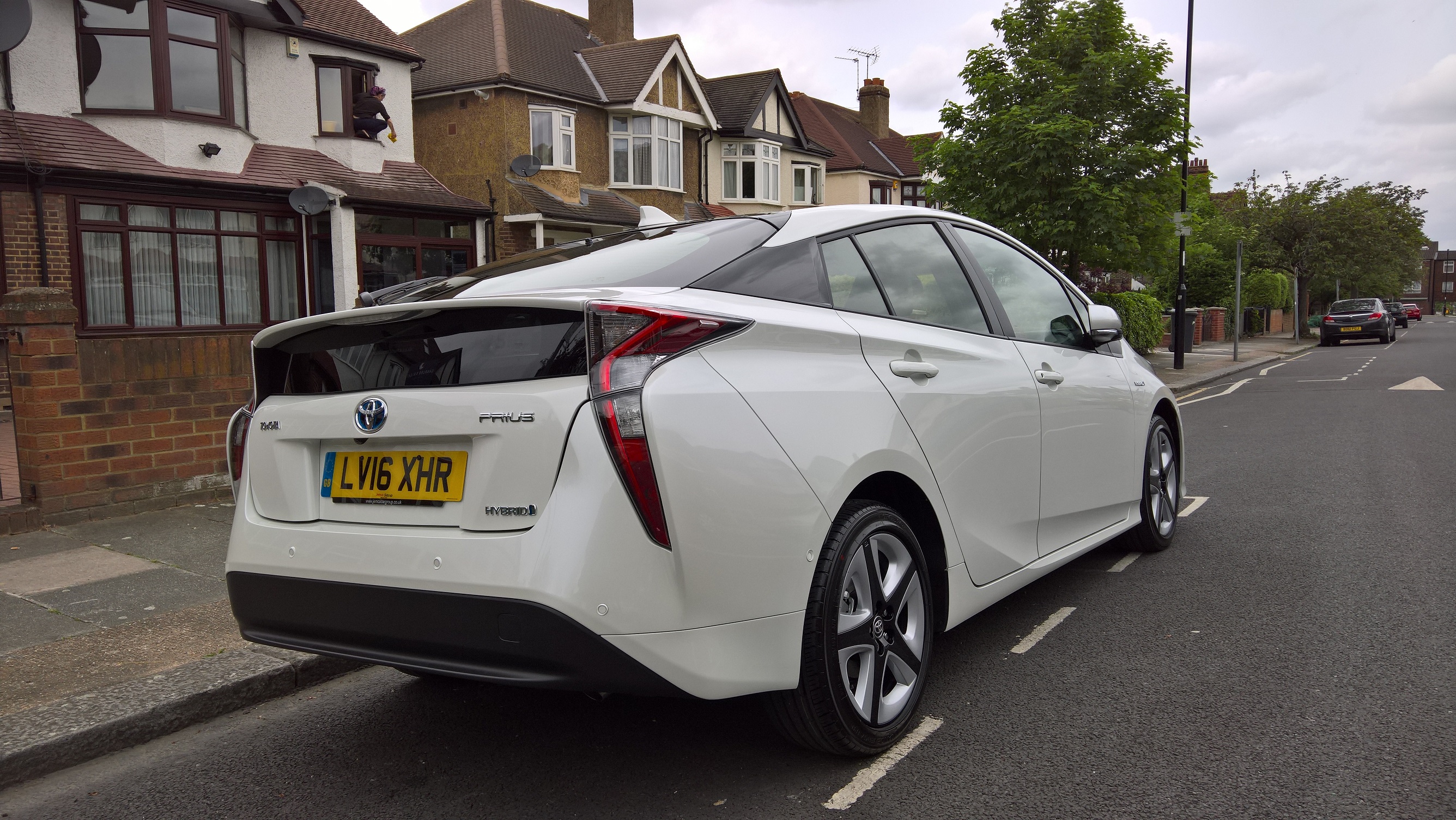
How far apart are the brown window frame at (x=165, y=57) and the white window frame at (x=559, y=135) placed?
28.4ft

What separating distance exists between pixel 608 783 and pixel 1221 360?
25372 mm

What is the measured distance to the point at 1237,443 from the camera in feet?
33.6

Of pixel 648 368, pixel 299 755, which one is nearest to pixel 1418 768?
pixel 648 368

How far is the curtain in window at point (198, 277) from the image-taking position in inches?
715

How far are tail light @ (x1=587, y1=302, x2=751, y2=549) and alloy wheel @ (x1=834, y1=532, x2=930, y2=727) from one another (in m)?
0.72

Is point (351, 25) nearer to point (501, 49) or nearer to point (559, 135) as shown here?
point (501, 49)

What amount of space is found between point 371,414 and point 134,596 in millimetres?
3381

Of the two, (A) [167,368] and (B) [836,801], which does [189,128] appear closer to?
(A) [167,368]

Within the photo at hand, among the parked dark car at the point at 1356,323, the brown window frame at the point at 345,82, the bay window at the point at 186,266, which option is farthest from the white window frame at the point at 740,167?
the parked dark car at the point at 1356,323

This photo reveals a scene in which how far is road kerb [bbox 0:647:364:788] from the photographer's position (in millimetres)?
3352

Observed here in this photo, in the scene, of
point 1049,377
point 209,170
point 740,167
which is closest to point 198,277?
point 209,170

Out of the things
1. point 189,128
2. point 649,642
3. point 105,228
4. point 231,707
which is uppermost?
point 189,128

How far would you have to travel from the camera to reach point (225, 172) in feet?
60.4

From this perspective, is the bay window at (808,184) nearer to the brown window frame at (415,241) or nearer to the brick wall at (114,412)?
the brown window frame at (415,241)
